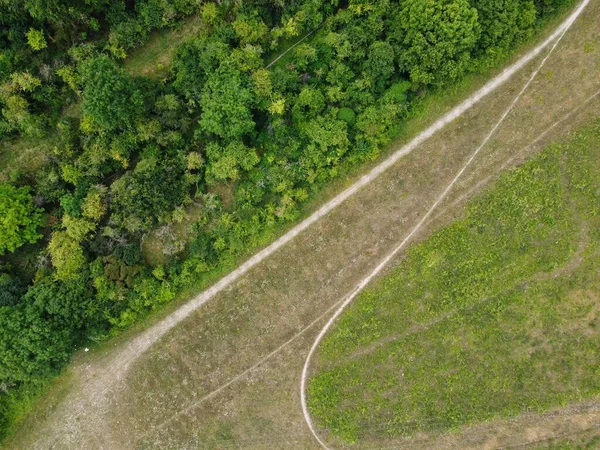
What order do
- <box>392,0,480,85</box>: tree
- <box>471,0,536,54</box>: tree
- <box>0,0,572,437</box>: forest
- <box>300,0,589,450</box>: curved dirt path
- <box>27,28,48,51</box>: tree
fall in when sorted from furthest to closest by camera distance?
<box>300,0,589,450</box>: curved dirt path < <box>27,28,48,51</box>: tree < <box>0,0,572,437</box>: forest < <box>471,0,536,54</box>: tree < <box>392,0,480,85</box>: tree

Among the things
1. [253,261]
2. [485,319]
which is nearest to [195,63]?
[253,261]

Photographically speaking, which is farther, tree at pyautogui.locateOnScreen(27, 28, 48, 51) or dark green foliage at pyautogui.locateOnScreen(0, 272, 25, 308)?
tree at pyautogui.locateOnScreen(27, 28, 48, 51)

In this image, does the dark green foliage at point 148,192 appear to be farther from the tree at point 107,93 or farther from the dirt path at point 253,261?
the dirt path at point 253,261

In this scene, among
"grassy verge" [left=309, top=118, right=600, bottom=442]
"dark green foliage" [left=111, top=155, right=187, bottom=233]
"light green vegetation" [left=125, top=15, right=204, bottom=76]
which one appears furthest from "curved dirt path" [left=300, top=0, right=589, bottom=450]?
"light green vegetation" [left=125, top=15, right=204, bottom=76]

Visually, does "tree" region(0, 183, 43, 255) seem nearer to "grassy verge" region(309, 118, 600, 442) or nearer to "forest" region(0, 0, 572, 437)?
"forest" region(0, 0, 572, 437)

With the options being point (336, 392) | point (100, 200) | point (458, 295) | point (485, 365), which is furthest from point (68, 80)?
point (485, 365)
